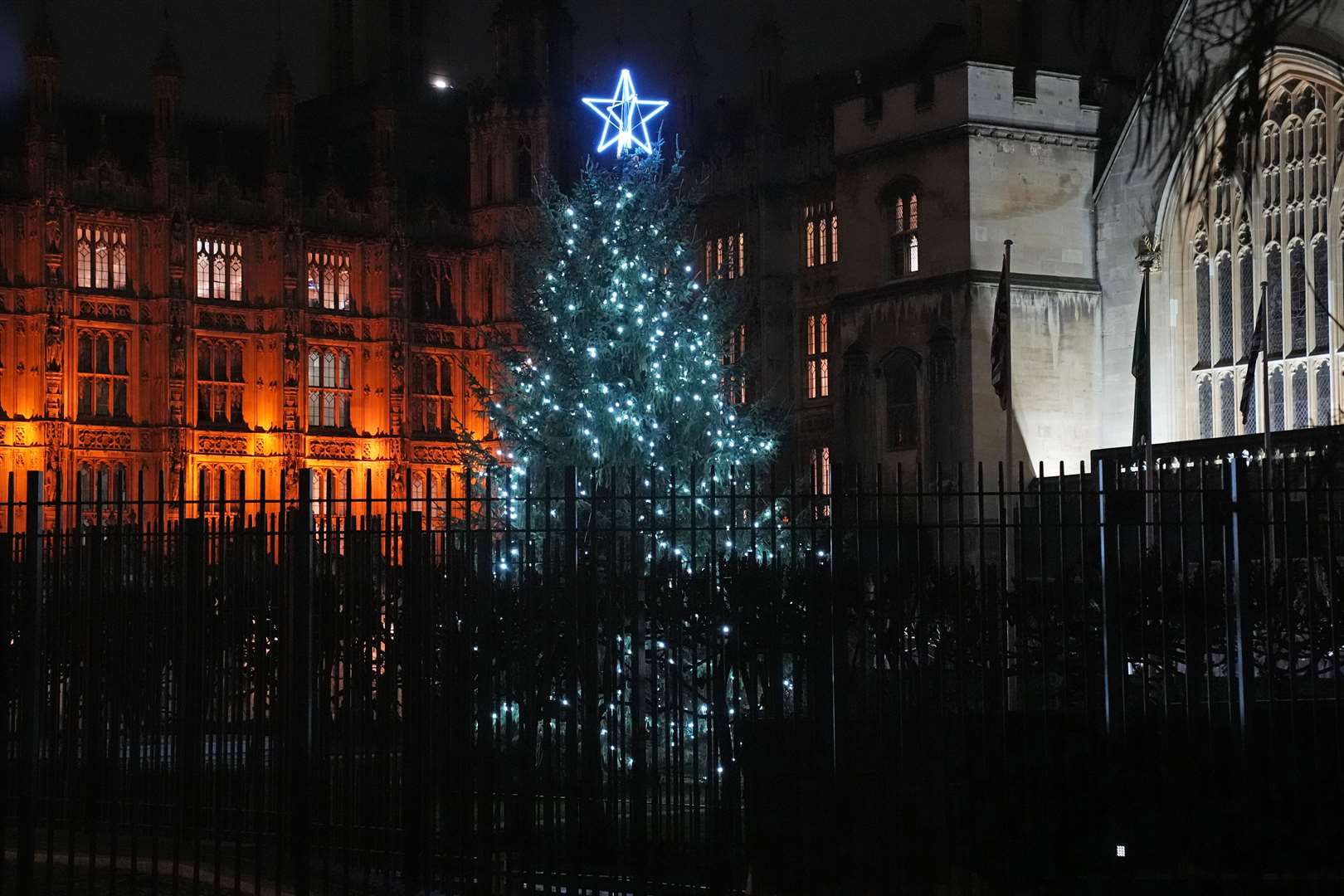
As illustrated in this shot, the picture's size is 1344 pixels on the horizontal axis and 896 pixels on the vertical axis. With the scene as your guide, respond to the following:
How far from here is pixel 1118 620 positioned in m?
8.29

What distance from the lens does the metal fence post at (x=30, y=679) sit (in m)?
9.32

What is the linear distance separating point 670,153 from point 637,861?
110 ft

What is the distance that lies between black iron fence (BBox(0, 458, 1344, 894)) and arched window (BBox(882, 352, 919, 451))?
15677mm

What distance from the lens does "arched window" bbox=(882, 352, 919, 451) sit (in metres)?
26.3

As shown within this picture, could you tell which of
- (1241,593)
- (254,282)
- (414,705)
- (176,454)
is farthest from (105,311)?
(1241,593)

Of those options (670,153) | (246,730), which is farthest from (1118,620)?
(670,153)

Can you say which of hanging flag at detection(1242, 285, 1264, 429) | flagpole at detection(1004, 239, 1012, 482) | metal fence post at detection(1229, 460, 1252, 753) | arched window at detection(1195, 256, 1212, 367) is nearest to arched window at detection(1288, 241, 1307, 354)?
hanging flag at detection(1242, 285, 1264, 429)

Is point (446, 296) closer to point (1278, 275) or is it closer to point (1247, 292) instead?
A: point (1247, 292)

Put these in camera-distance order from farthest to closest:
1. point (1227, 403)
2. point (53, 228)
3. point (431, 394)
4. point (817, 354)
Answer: point (431, 394) → point (53, 228) → point (817, 354) → point (1227, 403)

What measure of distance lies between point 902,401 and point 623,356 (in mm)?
10422

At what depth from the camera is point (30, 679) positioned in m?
9.48

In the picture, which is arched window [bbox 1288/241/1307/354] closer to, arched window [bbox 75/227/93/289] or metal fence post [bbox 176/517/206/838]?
metal fence post [bbox 176/517/206/838]

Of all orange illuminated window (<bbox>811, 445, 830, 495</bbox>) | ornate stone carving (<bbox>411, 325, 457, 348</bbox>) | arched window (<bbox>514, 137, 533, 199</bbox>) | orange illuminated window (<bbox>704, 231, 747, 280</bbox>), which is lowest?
orange illuminated window (<bbox>811, 445, 830, 495</bbox>)

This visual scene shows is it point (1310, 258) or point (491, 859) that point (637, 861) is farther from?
point (1310, 258)
